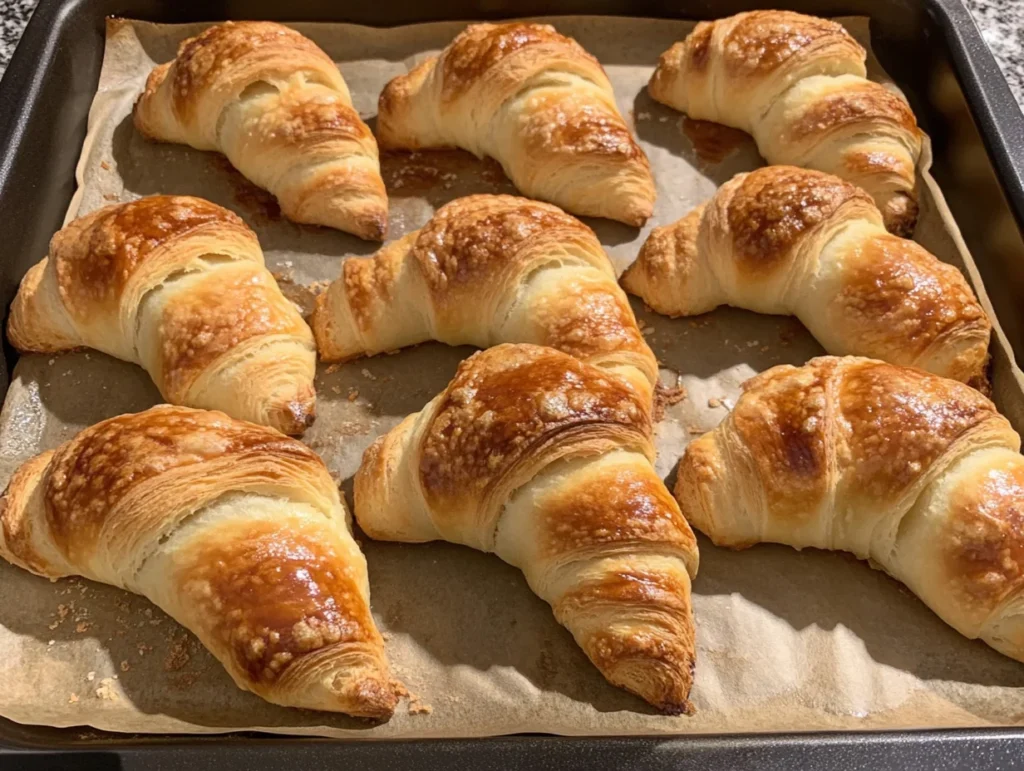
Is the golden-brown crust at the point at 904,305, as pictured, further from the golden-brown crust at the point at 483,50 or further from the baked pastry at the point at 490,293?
the golden-brown crust at the point at 483,50

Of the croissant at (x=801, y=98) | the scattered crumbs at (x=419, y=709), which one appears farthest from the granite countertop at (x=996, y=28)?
the scattered crumbs at (x=419, y=709)

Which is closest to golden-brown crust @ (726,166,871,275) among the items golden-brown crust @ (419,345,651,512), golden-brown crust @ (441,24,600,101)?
golden-brown crust @ (419,345,651,512)

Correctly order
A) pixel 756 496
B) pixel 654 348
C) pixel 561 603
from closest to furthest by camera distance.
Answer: pixel 561 603 → pixel 756 496 → pixel 654 348

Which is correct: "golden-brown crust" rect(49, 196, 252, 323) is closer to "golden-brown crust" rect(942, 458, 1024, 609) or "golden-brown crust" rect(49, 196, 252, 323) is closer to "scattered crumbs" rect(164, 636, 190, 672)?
"scattered crumbs" rect(164, 636, 190, 672)

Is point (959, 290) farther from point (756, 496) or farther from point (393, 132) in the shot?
point (393, 132)

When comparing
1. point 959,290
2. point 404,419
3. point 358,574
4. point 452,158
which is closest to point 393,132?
point 452,158

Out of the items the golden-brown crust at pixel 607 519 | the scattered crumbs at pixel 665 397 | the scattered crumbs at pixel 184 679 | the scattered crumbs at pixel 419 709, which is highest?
the golden-brown crust at pixel 607 519
